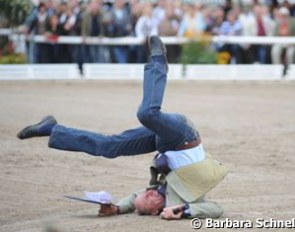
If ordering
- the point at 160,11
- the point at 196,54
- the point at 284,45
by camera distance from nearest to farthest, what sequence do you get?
the point at 196,54 < the point at 284,45 < the point at 160,11

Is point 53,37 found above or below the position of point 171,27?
below

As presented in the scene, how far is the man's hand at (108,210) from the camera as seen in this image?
29.1ft

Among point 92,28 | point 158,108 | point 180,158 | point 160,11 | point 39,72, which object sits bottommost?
point 39,72

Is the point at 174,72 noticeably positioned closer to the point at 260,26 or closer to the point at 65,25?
the point at 260,26

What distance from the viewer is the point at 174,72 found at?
23484mm

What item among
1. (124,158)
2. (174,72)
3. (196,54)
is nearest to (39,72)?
(174,72)

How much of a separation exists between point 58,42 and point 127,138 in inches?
636

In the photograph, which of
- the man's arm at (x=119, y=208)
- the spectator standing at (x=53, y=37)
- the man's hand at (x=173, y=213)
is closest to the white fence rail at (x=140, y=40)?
the spectator standing at (x=53, y=37)

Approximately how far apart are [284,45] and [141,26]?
3545 mm

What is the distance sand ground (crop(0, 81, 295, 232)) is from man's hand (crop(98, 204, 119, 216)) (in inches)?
4.2

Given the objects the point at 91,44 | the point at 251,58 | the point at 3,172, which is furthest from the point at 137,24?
the point at 3,172

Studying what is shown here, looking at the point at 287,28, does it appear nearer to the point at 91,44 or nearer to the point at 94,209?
the point at 91,44

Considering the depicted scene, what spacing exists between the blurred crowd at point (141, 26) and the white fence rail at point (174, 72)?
2.00ft

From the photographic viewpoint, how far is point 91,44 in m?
24.7
